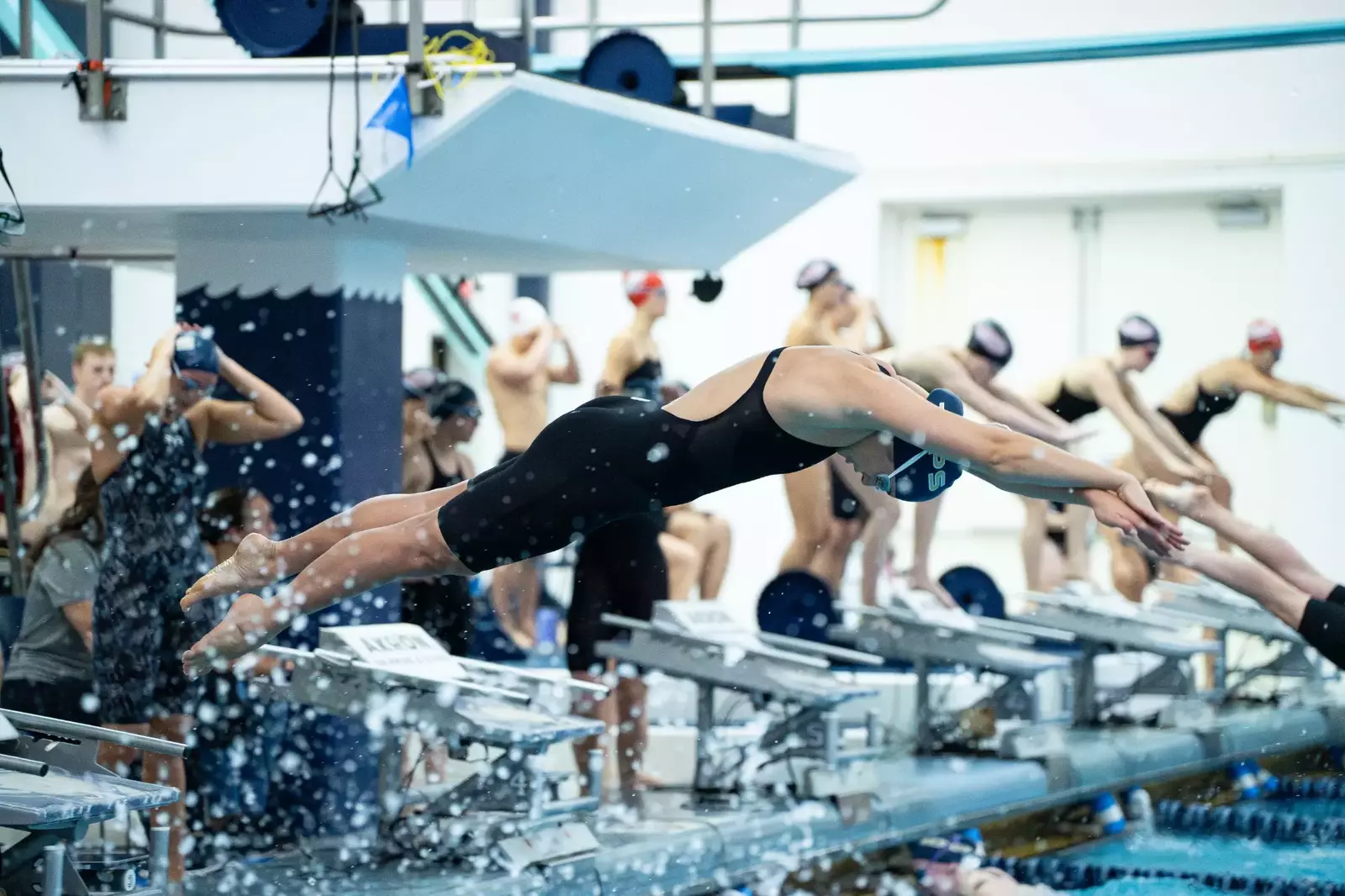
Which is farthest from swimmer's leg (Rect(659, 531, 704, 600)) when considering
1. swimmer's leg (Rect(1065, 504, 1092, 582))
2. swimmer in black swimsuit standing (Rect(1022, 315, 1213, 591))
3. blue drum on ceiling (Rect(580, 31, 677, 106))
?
blue drum on ceiling (Rect(580, 31, 677, 106))

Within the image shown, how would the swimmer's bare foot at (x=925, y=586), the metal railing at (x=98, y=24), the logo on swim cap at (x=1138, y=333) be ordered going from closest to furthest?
the metal railing at (x=98, y=24) → the swimmer's bare foot at (x=925, y=586) → the logo on swim cap at (x=1138, y=333)

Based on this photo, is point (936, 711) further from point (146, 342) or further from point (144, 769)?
point (146, 342)

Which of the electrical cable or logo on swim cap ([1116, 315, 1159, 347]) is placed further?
logo on swim cap ([1116, 315, 1159, 347])

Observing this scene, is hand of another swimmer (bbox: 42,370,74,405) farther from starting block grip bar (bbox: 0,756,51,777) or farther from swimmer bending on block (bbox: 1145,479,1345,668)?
swimmer bending on block (bbox: 1145,479,1345,668)

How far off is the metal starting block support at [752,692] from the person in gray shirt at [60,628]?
1.76 m

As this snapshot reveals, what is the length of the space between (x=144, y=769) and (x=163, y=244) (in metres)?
2.36

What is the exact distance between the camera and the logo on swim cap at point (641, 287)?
7.26 meters

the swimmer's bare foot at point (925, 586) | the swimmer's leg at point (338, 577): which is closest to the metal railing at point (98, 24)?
the swimmer's leg at point (338, 577)

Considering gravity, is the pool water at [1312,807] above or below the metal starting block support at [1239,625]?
below

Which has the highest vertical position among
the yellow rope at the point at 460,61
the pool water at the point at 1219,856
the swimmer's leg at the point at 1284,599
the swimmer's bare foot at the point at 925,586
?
the yellow rope at the point at 460,61

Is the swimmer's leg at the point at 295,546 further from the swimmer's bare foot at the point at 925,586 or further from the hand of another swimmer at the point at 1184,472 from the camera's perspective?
the hand of another swimmer at the point at 1184,472

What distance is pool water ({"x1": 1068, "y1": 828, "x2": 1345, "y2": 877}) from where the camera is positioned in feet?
21.2

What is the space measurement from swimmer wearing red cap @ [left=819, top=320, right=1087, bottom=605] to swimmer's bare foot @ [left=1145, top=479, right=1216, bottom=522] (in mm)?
1506

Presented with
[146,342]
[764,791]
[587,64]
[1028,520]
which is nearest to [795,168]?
[587,64]
